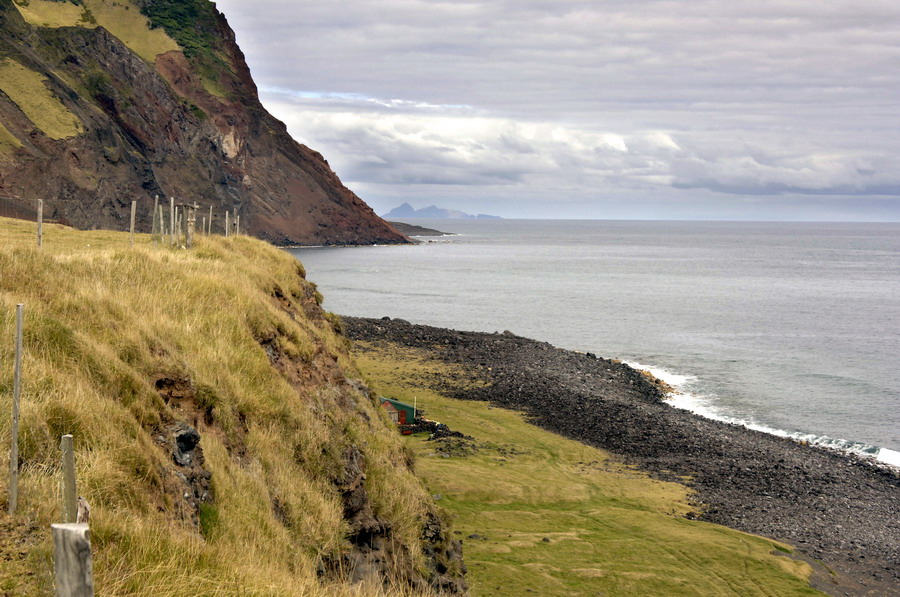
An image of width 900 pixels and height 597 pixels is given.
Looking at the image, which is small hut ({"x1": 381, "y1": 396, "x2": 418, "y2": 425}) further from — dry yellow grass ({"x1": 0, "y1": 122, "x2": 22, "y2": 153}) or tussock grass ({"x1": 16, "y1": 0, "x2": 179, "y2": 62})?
tussock grass ({"x1": 16, "y1": 0, "x2": 179, "y2": 62})

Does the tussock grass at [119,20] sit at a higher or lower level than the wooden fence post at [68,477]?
higher

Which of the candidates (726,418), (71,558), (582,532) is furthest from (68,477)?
(726,418)

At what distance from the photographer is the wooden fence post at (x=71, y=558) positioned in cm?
359

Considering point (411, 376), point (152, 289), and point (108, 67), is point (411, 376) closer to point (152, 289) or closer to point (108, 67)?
point (152, 289)

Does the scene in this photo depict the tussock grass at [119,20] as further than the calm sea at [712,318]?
Yes

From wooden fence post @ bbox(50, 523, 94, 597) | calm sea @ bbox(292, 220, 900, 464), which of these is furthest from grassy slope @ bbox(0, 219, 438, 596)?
calm sea @ bbox(292, 220, 900, 464)

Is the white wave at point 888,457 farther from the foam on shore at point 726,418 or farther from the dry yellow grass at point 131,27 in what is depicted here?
the dry yellow grass at point 131,27

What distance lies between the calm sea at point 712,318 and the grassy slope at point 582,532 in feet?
56.1

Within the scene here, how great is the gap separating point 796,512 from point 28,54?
125m

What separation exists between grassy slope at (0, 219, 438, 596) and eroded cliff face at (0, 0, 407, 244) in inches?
1957

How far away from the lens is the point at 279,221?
174 metres

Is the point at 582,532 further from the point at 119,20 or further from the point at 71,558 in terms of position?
the point at 119,20

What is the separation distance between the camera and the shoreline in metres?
24.1

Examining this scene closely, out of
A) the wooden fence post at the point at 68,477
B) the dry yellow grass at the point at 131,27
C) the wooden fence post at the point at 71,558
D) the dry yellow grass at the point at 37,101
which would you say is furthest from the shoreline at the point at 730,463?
the dry yellow grass at the point at 131,27
